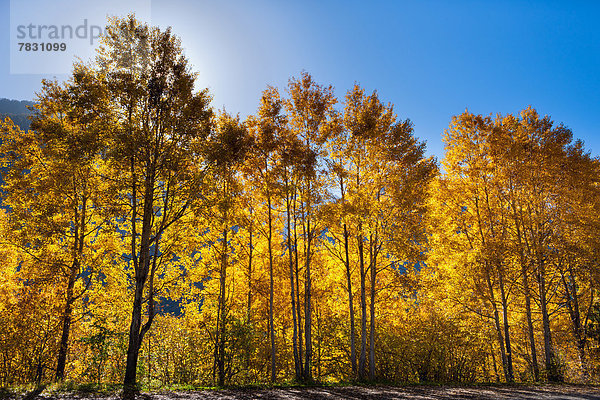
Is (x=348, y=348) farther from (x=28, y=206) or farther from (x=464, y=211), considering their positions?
(x=28, y=206)

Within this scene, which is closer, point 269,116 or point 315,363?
point 269,116

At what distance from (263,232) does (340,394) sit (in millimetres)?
6681

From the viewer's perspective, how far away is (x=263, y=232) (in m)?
13.1

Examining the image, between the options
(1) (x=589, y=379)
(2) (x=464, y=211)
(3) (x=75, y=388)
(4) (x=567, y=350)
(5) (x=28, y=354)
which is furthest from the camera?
(4) (x=567, y=350)

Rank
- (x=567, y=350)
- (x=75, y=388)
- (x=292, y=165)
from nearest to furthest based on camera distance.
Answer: (x=75, y=388) < (x=292, y=165) < (x=567, y=350)

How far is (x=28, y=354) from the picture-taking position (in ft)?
34.9

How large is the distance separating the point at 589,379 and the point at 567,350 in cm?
482

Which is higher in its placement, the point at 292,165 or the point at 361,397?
the point at 292,165

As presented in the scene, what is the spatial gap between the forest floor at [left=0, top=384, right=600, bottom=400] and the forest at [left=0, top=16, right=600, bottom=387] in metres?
1.21

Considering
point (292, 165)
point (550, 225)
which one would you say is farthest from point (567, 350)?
point (292, 165)

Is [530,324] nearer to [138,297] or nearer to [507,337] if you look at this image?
[507,337]

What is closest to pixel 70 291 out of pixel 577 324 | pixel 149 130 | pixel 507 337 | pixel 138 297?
pixel 138 297

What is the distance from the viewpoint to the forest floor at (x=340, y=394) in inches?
292

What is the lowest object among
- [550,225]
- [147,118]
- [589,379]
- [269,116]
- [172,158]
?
[589,379]
